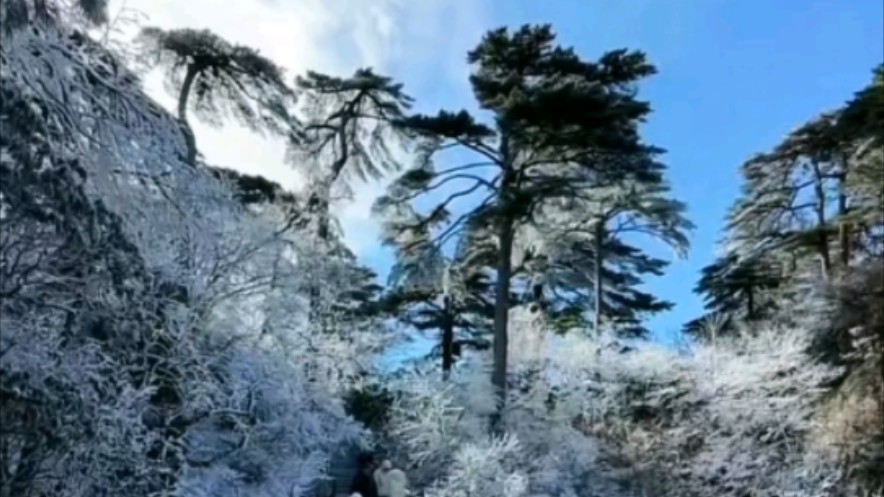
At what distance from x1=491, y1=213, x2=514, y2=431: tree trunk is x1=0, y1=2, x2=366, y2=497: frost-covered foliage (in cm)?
610

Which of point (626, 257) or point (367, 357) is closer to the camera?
point (367, 357)

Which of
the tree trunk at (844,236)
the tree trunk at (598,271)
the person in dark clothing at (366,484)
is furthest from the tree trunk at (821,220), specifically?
the person in dark clothing at (366,484)

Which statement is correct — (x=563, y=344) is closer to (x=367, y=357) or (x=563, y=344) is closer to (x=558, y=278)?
(x=558, y=278)

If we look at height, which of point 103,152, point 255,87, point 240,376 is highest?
point 255,87

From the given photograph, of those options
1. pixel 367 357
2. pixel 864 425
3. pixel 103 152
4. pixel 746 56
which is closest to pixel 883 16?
pixel 746 56

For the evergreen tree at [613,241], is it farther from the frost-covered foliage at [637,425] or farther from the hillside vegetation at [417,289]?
the frost-covered foliage at [637,425]

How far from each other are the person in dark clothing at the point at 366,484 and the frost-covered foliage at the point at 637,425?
8.84 ft

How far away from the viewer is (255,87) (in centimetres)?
1867

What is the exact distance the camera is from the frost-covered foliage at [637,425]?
16641 mm

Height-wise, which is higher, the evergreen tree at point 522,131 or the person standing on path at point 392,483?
the evergreen tree at point 522,131

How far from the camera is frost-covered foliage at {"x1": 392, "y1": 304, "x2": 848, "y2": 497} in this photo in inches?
655

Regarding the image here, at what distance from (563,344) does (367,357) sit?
466 centimetres

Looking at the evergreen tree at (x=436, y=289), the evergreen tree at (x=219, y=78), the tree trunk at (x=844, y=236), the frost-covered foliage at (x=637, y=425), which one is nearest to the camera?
the tree trunk at (x=844, y=236)

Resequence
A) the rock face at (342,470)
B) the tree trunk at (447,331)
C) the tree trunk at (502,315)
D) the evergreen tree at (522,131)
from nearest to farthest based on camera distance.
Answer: the rock face at (342,470)
the evergreen tree at (522,131)
the tree trunk at (502,315)
the tree trunk at (447,331)
